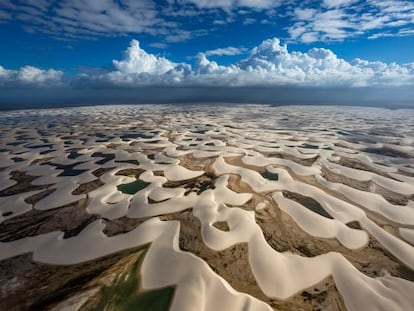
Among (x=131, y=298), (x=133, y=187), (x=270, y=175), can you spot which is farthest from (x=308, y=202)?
(x=133, y=187)

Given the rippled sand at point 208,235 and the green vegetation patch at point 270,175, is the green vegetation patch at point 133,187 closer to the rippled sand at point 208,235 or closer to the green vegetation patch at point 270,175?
the rippled sand at point 208,235

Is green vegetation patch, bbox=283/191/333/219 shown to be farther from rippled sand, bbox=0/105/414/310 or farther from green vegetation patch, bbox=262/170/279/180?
green vegetation patch, bbox=262/170/279/180

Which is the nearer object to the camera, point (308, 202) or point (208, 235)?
point (208, 235)

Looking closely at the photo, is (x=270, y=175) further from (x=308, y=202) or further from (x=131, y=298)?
(x=131, y=298)

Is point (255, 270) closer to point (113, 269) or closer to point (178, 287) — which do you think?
point (178, 287)

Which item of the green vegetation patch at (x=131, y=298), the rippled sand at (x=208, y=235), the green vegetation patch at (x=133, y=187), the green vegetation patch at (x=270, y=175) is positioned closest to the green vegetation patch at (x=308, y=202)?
the rippled sand at (x=208, y=235)

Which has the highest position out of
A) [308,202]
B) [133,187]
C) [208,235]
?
[208,235]
